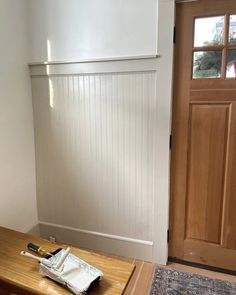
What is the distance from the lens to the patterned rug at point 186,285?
181cm

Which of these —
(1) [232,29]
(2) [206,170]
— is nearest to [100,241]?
(2) [206,170]

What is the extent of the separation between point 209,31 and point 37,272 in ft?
6.20

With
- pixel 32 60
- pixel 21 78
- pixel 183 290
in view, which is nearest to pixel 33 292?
pixel 183 290

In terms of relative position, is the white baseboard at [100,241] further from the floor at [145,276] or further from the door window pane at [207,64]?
the door window pane at [207,64]

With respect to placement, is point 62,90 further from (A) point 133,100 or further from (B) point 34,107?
(A) point 133,100

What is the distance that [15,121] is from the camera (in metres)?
2.15

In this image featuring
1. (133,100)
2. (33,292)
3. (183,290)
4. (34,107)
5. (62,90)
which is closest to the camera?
(33,292)

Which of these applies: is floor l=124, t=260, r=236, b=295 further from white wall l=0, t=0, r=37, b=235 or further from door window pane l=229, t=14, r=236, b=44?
door window pane l=229, t=14, r=236, b=44

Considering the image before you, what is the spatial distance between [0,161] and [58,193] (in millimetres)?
615

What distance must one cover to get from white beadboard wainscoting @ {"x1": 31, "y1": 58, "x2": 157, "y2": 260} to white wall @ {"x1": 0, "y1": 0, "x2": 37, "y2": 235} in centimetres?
11

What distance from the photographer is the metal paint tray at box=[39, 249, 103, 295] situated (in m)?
1.19

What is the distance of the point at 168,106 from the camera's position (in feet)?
6.19

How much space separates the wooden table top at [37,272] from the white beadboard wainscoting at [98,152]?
719 mm

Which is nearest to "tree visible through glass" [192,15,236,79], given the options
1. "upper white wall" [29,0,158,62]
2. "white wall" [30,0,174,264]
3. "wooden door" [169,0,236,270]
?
"wooden door" [169,0,236,270]
